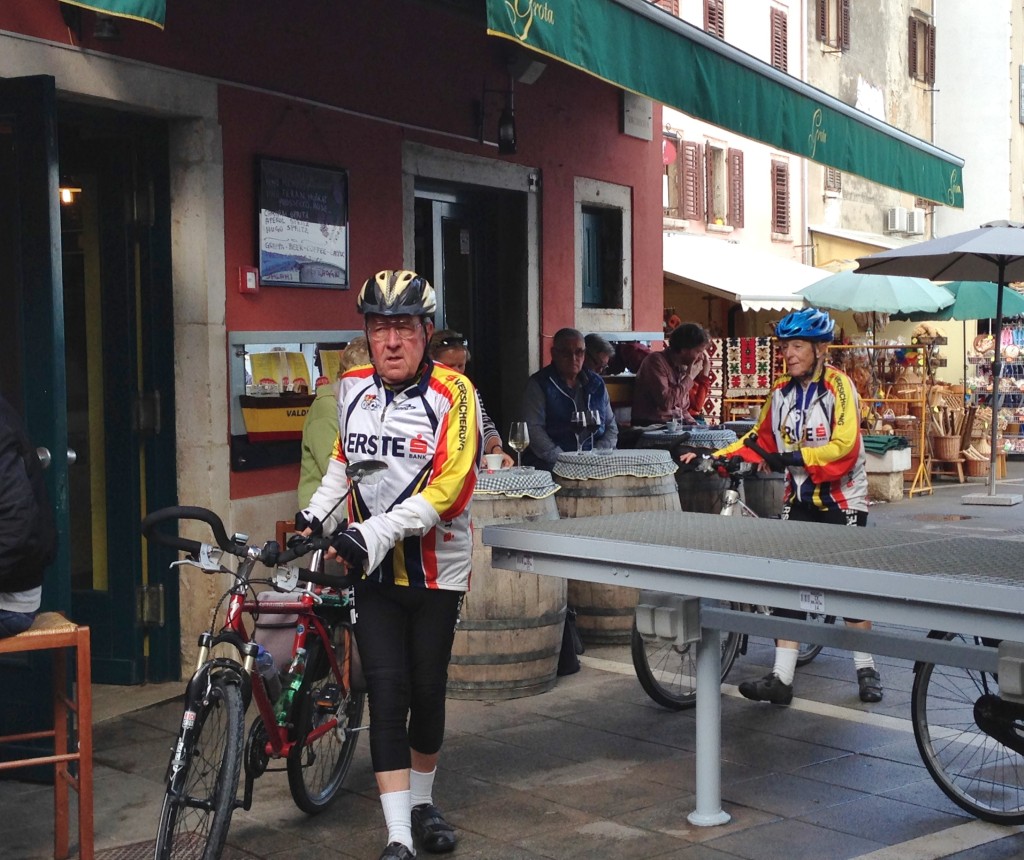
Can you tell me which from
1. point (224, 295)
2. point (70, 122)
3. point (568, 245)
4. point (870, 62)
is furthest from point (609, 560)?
point (870, 62)

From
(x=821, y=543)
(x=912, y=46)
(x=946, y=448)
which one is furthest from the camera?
(x=912, y=46)

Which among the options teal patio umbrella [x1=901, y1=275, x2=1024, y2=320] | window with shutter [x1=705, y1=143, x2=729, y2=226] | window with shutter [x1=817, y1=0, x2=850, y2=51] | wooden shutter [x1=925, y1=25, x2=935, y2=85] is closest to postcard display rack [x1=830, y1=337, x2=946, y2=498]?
teal patio umbrella [x1=901, y1=275, x2=1024, y2=320]

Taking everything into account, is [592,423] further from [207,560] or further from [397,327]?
[207,560]

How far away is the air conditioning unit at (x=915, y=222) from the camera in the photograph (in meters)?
26.9

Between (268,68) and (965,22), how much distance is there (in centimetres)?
2630

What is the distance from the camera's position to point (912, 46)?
28.1 metres

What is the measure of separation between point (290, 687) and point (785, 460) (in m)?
2.62

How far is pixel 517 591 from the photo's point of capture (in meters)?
6.20

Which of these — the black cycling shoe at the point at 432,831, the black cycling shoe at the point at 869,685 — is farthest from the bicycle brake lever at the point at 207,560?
the black cycling shoe at the point at 869,685

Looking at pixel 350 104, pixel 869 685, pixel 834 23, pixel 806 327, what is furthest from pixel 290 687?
pixel 834 23

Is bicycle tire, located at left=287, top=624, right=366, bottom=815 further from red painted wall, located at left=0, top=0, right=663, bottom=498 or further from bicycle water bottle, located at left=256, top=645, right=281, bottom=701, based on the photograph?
red painted wall, located at left=0, top=0, right=663, bottom=498

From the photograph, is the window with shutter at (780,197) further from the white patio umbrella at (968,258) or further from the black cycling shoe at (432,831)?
the black cycling shoe at (432,831)

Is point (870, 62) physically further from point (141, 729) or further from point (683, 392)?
point (141, 729)

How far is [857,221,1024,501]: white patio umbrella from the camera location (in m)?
10.8
